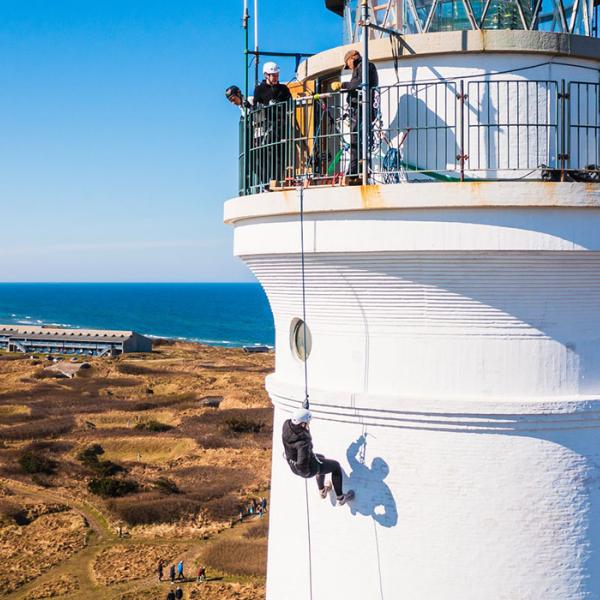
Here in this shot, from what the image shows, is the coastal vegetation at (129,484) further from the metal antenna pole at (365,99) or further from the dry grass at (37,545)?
the metal antenna pole at (365,99)

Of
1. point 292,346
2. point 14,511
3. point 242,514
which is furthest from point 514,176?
point 14,511

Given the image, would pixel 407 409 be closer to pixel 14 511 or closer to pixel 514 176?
pixel 514 176

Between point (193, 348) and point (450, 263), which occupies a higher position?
point (450, 263)

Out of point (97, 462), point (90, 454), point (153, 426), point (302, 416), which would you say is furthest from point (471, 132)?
point (153, 426)

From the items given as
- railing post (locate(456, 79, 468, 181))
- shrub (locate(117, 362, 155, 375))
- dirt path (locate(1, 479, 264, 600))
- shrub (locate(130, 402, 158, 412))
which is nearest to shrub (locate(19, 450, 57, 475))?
dirt path (locate(1, 479, 264, 600))

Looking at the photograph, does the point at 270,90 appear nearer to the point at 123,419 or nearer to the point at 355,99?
the point at 355,99

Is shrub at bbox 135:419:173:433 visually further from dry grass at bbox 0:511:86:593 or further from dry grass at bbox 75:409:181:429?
dry grass at bbox 0:511:86:593
